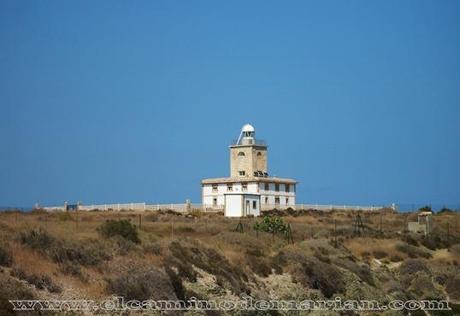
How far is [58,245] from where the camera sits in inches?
985

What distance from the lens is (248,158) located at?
77.0 metres

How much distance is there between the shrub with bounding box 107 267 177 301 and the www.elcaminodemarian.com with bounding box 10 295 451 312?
263mm

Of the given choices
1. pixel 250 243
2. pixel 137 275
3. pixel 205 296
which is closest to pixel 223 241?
pixel 250 243

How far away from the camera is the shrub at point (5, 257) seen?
22109mm

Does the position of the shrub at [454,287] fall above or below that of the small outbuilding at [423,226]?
below

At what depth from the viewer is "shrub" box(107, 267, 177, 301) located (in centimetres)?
2334

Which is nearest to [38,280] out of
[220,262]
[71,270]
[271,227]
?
[71,270]

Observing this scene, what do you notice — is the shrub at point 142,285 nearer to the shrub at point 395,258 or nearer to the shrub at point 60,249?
the shrub at point 60,249

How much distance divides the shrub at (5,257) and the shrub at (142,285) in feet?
9.75

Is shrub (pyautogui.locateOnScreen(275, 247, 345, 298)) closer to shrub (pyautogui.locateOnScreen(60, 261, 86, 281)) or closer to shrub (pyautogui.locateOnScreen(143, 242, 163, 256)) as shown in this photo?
shrub (pyautogui.locateOnScreen(143, 242, 163, 256))

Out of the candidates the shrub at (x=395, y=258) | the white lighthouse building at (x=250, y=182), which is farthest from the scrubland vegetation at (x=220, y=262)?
the white lighthouse building at (x=250, y=182)

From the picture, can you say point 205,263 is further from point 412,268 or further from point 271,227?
point 271,227

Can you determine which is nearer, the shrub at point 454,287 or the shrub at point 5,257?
the shrub at point 5,257

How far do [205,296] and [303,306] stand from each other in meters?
5.14
